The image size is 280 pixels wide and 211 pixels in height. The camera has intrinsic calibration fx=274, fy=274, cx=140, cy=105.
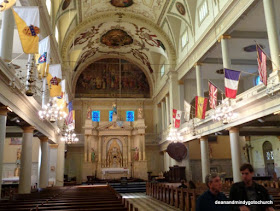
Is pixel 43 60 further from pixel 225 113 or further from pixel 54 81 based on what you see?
pixel 225 113

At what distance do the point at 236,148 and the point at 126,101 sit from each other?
1806 centimetres

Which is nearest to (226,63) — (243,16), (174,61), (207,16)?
(243,16)

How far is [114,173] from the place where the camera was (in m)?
25.4

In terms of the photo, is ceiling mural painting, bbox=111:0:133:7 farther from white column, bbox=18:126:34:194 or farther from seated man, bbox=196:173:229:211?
seated man, bbox=196:173:229:211

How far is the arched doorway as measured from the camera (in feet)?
69.5

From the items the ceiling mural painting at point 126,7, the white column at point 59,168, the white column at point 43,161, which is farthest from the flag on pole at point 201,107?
the white column at point 59,168

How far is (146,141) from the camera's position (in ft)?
91.3

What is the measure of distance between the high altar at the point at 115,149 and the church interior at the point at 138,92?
100mm

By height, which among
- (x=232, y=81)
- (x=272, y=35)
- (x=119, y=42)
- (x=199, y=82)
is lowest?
(x=232, y=81)

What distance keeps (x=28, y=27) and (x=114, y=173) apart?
19872 mm

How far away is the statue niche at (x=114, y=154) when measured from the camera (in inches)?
1036

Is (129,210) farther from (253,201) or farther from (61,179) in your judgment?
(61,179)

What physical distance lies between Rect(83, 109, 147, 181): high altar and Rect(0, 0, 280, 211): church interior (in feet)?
0.33

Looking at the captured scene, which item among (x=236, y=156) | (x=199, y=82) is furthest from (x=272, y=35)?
(x=199, y=82)
